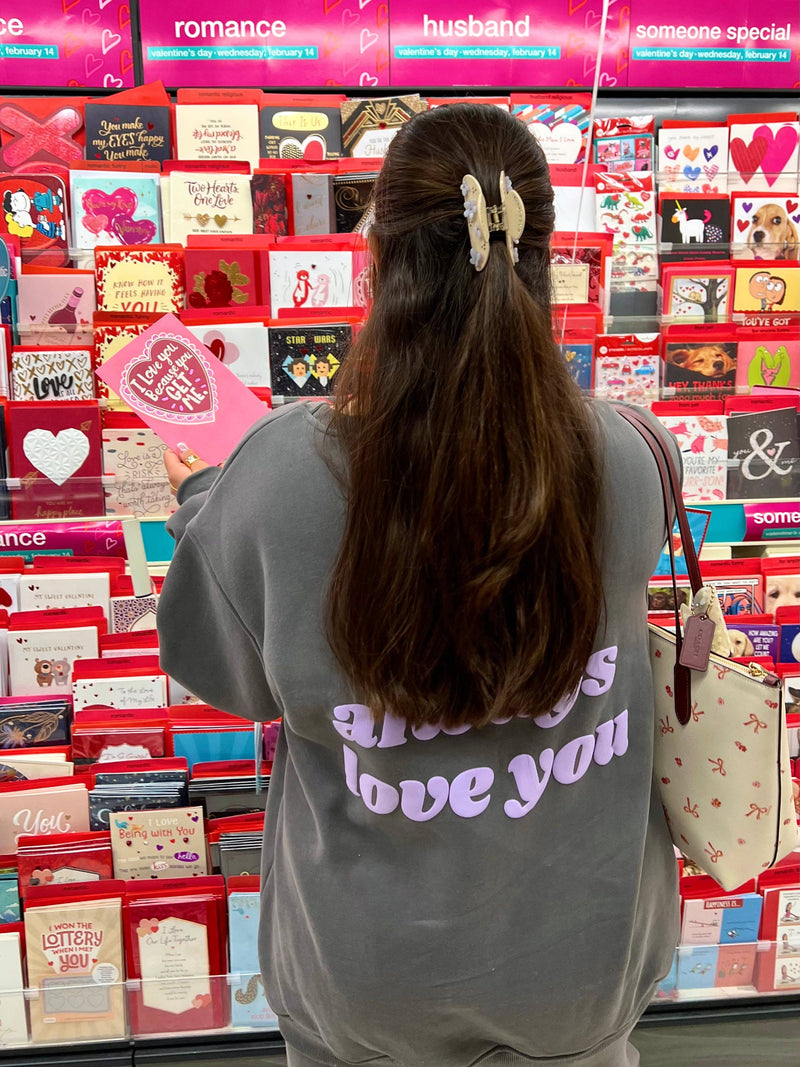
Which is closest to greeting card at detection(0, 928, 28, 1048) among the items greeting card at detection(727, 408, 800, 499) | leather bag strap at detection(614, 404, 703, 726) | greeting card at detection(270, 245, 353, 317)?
leather bag strap at detection(614, 404, 703, 726)

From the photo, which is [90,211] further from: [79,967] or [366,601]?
[366,601]

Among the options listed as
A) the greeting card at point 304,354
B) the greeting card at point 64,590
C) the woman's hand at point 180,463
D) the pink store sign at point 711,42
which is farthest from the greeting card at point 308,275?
the pink store sign at point 711,42

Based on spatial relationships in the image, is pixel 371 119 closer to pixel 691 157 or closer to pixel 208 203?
pixel 208 203

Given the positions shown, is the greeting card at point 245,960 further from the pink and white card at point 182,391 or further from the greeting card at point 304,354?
the greeting card at point 304,354

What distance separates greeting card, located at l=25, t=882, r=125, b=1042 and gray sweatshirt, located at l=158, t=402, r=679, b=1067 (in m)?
0.87

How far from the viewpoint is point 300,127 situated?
2.75m

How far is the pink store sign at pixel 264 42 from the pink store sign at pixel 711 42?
100cm

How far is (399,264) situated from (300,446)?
0.18 meters

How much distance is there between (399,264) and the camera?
84cm

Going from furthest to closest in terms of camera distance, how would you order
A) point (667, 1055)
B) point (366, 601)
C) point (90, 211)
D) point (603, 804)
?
point (90, 211) < point (667, 1055) < point (603, 804) < point (366, 601)

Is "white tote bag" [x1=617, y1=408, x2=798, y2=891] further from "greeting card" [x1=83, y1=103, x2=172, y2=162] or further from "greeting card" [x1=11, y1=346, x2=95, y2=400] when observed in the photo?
"greeting card" [x1=83, y1=103, x2=172, y2=162]

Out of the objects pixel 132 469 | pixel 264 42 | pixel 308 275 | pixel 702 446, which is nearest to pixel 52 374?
pixel 132 469

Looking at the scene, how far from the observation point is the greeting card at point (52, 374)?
2162mm

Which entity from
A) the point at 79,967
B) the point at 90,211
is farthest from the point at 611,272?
the point at 79,967
